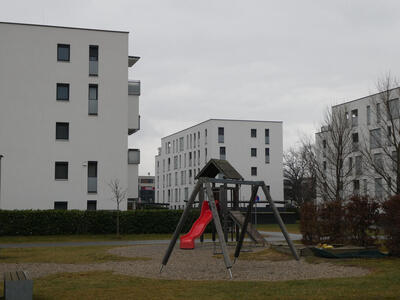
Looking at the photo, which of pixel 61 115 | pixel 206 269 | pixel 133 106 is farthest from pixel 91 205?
pixel 206 269

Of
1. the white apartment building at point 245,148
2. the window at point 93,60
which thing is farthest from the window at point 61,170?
the white apartment building at point 245,148

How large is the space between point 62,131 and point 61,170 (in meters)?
2.53

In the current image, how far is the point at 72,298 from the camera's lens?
8820 millimetres

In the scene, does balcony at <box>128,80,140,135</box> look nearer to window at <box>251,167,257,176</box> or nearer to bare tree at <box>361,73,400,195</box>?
bare tree at <box>361,73,400,195</box>

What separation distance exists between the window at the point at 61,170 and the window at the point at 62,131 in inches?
63.4

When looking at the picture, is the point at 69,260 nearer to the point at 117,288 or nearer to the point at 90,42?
the point at 117,288

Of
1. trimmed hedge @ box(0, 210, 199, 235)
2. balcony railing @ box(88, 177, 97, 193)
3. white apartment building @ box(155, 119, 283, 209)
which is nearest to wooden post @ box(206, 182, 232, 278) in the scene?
trimmed hedge @ box(0, 210, 199, 235)

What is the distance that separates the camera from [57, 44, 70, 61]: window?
34.0m

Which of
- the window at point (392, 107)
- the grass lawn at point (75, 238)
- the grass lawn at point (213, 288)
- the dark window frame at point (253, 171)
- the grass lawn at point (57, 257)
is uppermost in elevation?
the window at point (392, 107)

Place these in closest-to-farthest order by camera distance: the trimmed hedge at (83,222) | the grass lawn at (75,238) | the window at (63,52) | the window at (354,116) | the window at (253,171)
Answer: the grass lawn at (75,238) < the trimmed hedge at (83,222) < the window at (63,52) < the window at (354,116) < the window at (253,171)

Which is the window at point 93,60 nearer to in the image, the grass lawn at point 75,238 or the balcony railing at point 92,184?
the balcony railing at point 92,184

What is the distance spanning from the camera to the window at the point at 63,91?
33.7m

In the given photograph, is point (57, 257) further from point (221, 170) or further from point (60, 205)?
point (60, 205)

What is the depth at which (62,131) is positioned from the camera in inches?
1320
